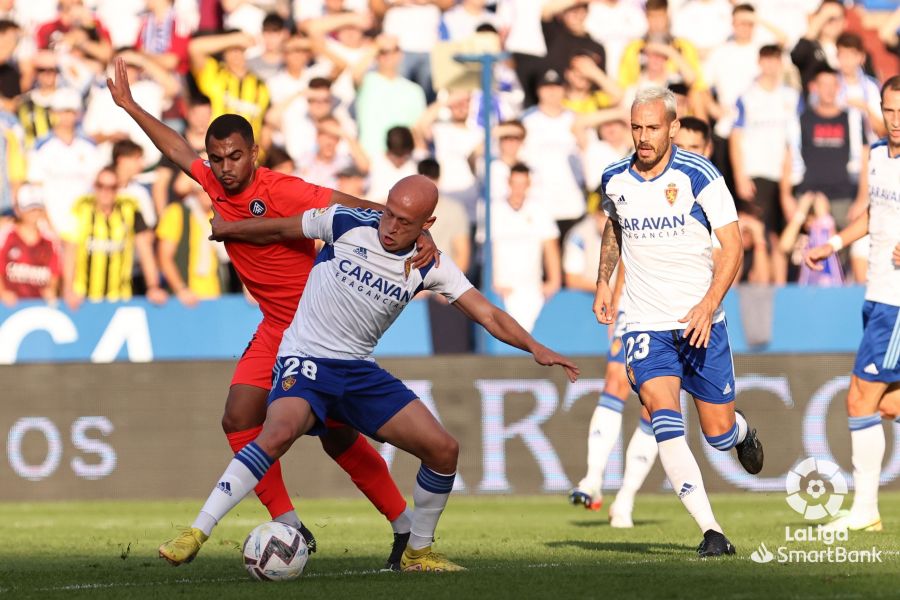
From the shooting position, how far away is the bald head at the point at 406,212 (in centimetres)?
764

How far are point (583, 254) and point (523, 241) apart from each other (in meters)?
0.72

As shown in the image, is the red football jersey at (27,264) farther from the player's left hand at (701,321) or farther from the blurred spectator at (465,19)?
the player's left hand at (701,321)

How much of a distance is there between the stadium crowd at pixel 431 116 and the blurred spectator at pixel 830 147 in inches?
0.9

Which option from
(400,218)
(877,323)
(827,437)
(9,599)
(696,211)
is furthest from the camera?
(827,437)

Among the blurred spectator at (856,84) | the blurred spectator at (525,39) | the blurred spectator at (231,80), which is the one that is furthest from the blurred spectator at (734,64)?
the blurred spectator at (231,80)

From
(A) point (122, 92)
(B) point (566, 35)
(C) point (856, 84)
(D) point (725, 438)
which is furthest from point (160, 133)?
(C) point (856, 84)

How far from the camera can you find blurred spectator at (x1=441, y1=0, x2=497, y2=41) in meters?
18.4

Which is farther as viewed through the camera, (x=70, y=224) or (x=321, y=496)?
(x=70, y=224)

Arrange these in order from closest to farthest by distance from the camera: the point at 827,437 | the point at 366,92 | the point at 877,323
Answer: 1. the point at 877,323
2. the point at 827,437
3. the point at 366,92

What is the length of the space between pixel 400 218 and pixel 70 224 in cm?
1006

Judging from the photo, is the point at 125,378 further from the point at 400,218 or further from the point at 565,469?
the point at 400,218

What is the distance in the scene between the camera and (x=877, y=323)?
34.3ft

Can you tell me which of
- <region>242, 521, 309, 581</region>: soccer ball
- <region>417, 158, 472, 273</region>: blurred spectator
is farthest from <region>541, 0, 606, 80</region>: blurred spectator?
<region>242, 521, 309, 581</region>: soccer ball

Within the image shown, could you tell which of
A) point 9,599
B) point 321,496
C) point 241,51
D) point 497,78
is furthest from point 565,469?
point 9,599
